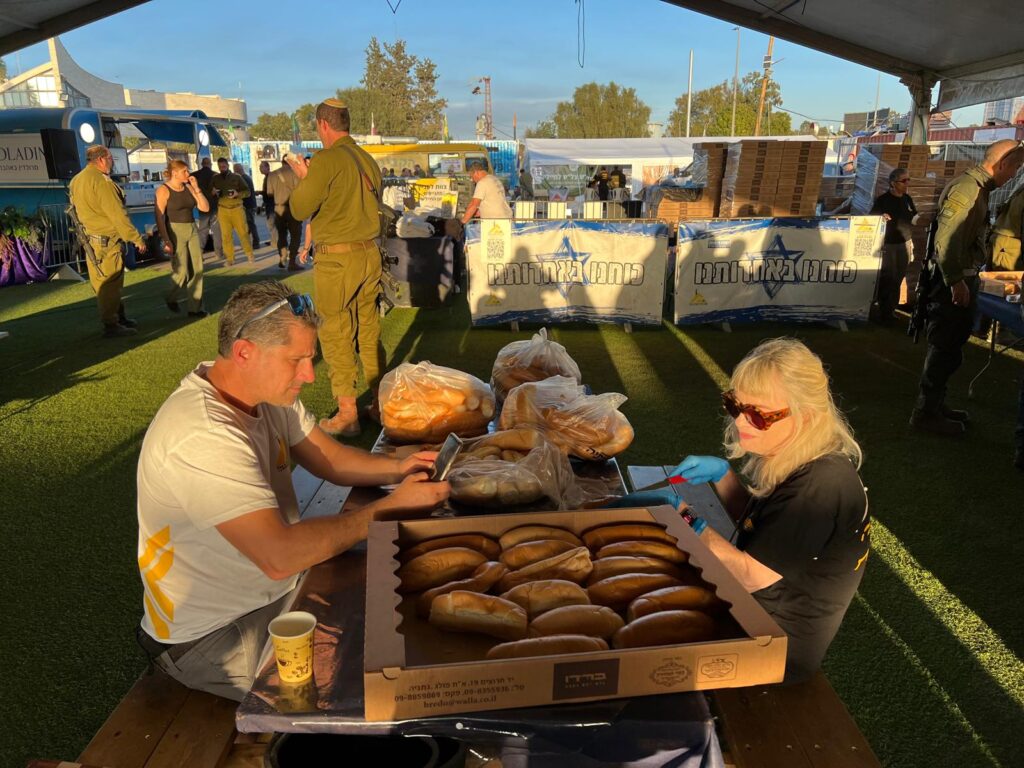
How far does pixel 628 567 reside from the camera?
183 cm

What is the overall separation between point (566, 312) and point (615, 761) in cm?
804

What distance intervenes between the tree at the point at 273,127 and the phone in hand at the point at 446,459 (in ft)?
300

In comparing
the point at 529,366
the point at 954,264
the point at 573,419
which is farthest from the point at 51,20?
the point at 954,264

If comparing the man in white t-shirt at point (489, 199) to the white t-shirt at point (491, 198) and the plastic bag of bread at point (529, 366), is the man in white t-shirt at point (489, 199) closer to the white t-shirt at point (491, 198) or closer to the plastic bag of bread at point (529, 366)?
the white t-shirt at point (491, 198)

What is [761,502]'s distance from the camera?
2236 millimetres

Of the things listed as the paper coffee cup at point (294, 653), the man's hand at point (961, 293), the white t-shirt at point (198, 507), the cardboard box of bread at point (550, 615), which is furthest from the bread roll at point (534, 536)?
the man's hand at point (961, 293)

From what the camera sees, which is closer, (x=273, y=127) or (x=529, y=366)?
(x=529, y=366)

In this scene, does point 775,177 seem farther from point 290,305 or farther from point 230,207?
point 230,207

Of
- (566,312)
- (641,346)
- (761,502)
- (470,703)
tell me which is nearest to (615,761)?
(470,703)

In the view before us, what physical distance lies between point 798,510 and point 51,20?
11.5m

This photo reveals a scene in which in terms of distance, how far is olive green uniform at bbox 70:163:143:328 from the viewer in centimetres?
827

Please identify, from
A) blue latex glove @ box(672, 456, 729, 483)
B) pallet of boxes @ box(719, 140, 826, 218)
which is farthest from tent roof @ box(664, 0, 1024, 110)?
blue latex glove @ box(672, 456, 729, 483)

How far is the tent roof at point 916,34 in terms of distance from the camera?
8141 millimetres

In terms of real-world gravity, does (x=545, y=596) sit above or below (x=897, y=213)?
below
